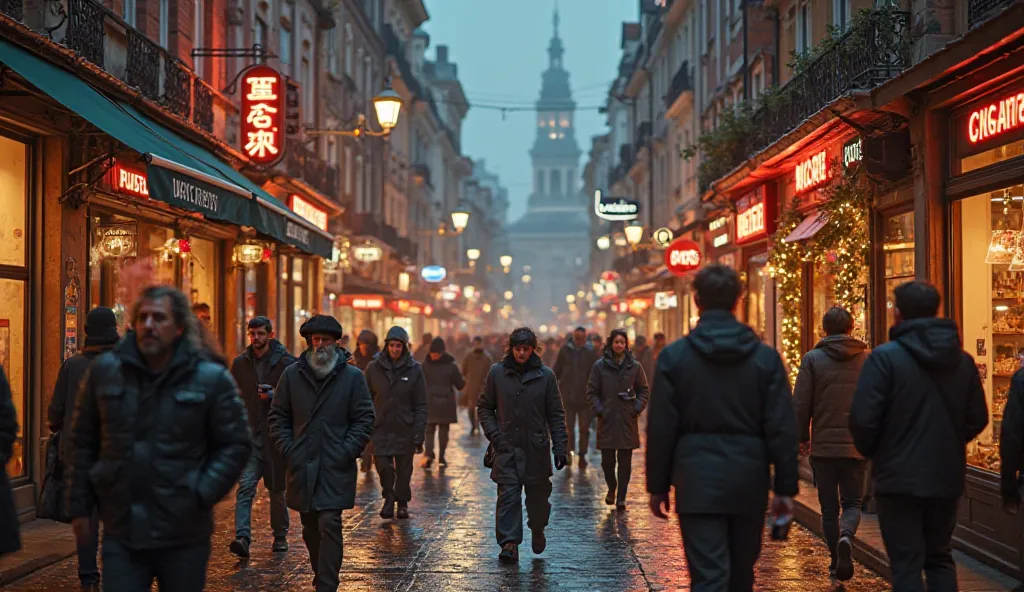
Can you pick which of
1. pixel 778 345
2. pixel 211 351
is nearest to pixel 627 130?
pixel 778 345

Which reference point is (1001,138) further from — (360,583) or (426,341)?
(426,341)

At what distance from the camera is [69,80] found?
471 inches

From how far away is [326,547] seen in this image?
8.41 m

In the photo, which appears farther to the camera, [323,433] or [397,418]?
[397,418]

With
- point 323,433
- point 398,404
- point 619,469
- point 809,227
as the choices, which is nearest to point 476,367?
point 809,227

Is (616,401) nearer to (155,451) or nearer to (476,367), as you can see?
(155,451)

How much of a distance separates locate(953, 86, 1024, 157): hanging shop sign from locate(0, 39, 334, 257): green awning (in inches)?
280

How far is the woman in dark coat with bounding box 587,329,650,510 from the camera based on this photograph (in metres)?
14.3

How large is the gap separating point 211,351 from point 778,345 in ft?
52.5

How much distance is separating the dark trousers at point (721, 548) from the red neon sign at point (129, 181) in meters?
9.74

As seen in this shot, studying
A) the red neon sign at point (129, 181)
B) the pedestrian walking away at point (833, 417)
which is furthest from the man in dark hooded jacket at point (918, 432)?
the red neon sign at point (129, 181)

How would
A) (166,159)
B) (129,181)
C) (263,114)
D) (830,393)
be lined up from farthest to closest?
1. (263,114)
2. (129,181)
3. (166,159)
4. (830,393)

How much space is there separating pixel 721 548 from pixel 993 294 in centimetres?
600

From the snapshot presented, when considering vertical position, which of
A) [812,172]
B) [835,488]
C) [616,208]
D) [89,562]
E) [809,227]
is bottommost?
[89,562]
